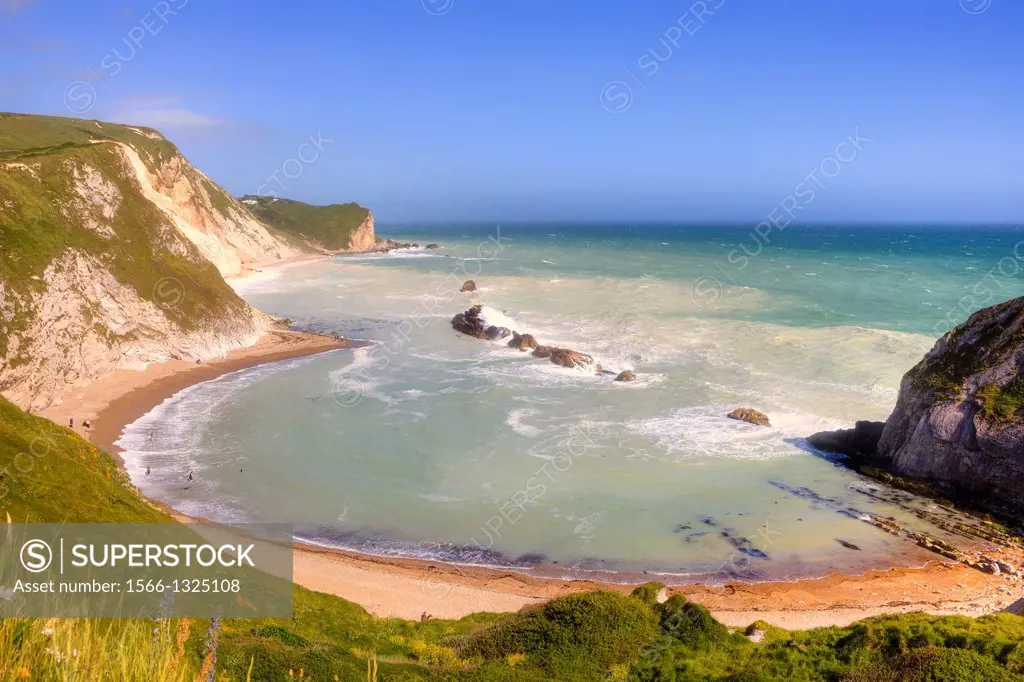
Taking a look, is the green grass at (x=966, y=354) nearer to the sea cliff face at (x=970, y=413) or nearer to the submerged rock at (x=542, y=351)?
the sea cliff face at (x=970, y=413)

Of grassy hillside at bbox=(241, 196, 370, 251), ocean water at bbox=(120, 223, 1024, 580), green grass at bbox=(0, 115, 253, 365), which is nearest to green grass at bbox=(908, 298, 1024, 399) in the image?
ocean water at bbox=(120, 223, 1024, 580)

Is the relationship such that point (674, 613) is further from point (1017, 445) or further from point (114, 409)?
point (114, 409)

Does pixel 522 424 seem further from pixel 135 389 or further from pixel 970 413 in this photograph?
pixel 135 389

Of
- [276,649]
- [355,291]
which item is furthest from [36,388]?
[355,291]

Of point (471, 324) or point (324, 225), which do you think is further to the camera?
point (324, 225)

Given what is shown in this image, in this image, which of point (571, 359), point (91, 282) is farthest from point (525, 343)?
point (91, 282)

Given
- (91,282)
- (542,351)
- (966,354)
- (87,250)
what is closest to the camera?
(966,354)
